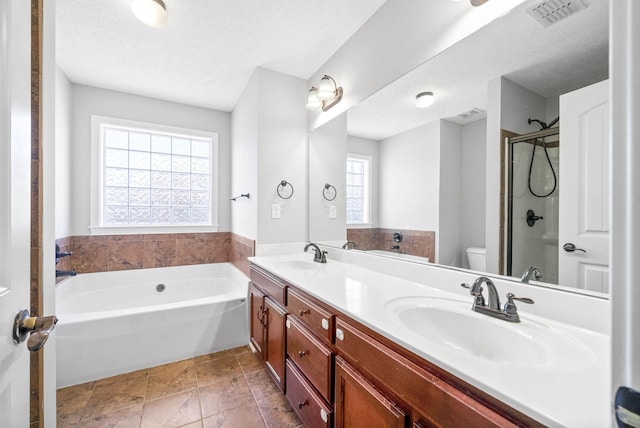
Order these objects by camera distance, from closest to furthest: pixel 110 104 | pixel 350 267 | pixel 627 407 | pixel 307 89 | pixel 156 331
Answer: pixel 627 407 < pixel 350 267 < pixel 156 331 < pixel 307 89 < pixel 110 104

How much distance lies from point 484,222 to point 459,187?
0.20 m

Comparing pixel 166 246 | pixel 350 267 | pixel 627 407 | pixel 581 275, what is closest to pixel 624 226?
pixel 627 407

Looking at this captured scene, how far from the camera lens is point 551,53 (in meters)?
0.96

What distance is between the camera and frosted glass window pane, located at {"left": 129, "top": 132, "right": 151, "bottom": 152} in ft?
9.48

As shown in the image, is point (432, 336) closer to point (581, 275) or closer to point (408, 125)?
point (581, 275)

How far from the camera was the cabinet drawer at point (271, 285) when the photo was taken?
1.62 m

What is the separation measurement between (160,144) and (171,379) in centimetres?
237

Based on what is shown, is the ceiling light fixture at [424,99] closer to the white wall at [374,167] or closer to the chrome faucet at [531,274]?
the white wall at [374,167]

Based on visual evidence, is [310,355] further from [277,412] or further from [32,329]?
[32,329]

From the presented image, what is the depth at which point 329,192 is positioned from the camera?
228 cm

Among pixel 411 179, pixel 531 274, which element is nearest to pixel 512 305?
pixel 531 274

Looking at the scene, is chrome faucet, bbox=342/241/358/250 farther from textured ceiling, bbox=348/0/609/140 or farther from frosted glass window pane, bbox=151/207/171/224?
frosted glass window pane, bbox=151/207/171/224

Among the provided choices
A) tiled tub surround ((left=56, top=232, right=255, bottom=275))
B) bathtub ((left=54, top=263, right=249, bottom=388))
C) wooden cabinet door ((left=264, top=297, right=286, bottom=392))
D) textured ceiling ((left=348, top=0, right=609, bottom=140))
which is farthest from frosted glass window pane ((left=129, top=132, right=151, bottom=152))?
textured ceiling ((left=348, top=0, right=609, bottom=140))

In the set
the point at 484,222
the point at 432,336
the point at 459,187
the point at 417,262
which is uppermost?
the point at 459,187
